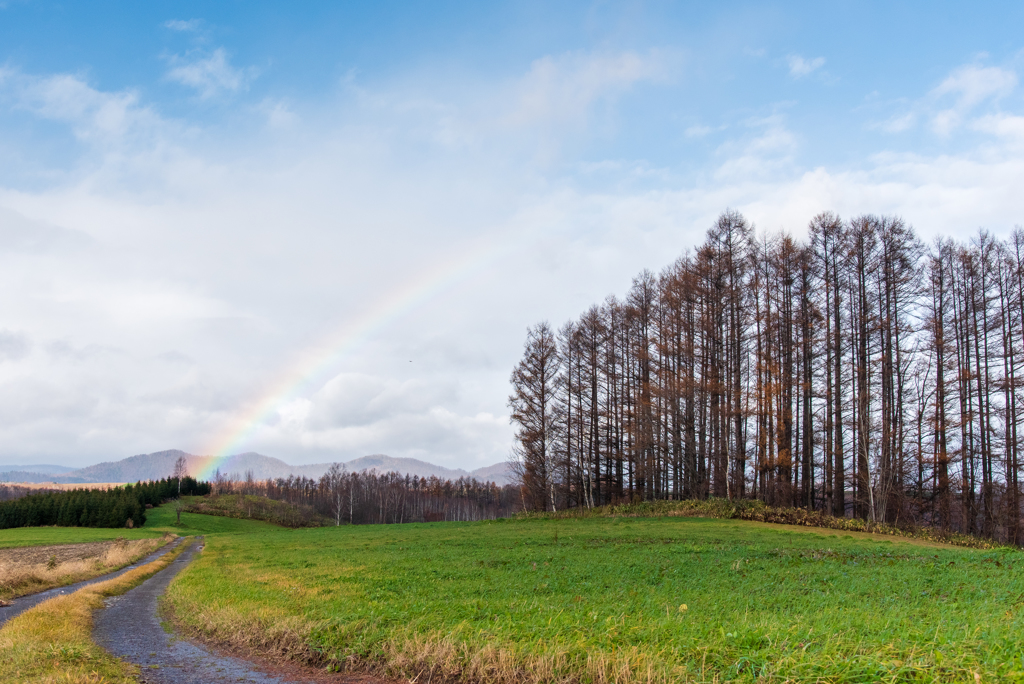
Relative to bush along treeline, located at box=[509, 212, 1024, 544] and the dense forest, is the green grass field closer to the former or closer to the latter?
the dense forest

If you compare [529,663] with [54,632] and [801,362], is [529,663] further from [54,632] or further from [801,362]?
[801,362]

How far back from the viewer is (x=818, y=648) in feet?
22.1

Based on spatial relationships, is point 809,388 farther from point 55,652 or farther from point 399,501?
point 399,501

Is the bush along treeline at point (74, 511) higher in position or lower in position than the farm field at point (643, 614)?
lower

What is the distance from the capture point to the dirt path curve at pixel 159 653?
927 cm

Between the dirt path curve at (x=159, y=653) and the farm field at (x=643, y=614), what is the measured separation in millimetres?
735

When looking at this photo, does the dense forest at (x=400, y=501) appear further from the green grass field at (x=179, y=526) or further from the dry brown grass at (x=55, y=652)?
the dry brown grass at (x=55, y=652)

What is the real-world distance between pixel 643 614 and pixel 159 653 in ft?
29.9

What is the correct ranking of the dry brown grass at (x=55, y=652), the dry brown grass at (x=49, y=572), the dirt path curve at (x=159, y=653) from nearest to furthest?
the dry brown grass at (x=55, y=652) < the dirt path curve at (x=159, y=653) < the dry brown grass at (x=49, y=572)

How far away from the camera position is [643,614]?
9930 millimetres

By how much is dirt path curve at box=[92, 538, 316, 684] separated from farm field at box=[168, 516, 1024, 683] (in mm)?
735

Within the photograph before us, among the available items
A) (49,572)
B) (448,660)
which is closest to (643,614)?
→ (448,660)

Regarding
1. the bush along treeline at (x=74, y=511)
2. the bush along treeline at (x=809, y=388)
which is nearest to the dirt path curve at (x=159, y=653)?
the bush along treeline at (x=809, y=388)

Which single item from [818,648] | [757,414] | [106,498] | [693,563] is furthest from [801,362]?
[106,498]
